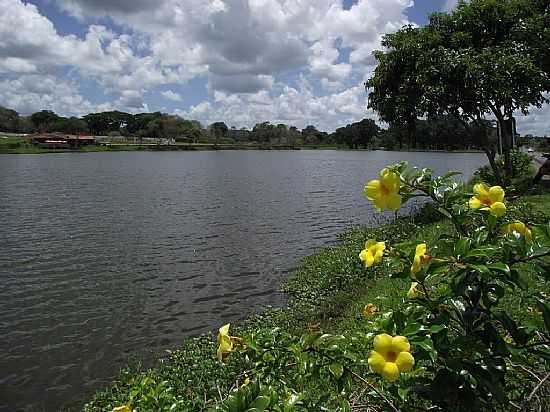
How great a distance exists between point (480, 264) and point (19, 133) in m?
152

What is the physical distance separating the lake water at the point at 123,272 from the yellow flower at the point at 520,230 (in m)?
6.10

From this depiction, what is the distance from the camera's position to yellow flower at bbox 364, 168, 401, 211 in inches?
75.0

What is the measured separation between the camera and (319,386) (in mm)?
4113

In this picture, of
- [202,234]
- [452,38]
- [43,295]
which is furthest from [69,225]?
[452,38]

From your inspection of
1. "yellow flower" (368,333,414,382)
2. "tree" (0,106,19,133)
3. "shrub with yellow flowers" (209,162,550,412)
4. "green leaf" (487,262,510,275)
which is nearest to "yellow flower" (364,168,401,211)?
"shrub with yellow flowers" (209,162,550,412)

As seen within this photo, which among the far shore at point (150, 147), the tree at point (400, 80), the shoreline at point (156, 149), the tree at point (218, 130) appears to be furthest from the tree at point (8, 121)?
the tree at point (400, 80)

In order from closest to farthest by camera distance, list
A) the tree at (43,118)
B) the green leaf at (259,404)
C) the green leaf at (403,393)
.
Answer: the green leaf at (259,404) < the green leaf at (403,393) < the tree at (43,118)

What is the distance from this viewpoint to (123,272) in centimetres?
1152

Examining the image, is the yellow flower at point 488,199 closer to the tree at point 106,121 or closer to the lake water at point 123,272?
the lake water at point 123,272

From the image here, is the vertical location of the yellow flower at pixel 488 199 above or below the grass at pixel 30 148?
above

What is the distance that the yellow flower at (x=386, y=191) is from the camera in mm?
1904

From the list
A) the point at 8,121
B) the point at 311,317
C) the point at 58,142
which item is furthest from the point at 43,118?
the point at 311,317

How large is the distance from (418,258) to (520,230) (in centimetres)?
48

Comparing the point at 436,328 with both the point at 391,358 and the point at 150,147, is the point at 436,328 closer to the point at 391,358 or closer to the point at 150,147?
the point at 391,358
